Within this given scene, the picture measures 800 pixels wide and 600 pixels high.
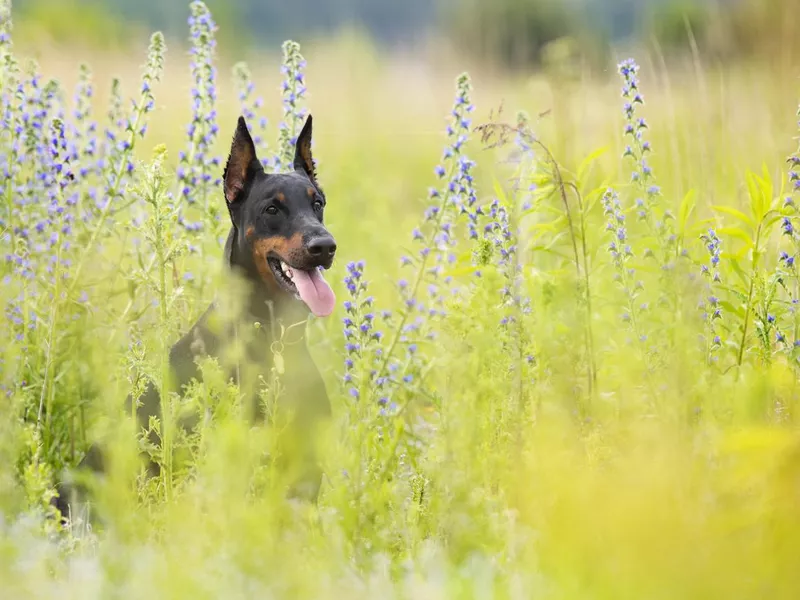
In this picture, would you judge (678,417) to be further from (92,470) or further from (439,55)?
(439,55)

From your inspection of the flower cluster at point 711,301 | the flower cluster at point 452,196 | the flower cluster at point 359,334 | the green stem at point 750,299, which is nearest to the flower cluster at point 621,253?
the flower cluster at point 711,301

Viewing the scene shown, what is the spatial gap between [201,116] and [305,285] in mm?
1174

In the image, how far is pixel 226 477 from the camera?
2.37 meters

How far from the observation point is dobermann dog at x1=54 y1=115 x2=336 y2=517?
363 cm

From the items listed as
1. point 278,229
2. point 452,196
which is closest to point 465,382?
point 278,229

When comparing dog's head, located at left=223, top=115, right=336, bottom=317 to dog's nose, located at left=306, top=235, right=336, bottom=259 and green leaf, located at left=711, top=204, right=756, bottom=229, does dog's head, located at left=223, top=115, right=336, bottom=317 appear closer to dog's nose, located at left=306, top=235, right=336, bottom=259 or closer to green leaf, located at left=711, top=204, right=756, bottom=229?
dog's nose, located at left=306, top=235, right=336, bottom=259

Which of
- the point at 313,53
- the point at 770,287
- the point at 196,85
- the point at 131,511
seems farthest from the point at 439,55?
the point at 131,511

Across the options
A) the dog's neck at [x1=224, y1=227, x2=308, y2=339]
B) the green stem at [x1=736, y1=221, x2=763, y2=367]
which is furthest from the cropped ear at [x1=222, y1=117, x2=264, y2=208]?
the green stem at [x1=736, y1=221, x2=763, y2=367]

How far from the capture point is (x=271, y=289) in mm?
3994

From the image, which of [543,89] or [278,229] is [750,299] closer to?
[278,229]

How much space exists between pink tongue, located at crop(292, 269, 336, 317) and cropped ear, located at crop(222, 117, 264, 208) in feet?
1.46

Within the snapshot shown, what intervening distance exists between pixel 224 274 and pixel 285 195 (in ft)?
1.22

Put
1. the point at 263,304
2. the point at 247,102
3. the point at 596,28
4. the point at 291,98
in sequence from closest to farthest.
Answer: the point at 263,304, the point at 291,98, the point at 247,102, the point at 596,28

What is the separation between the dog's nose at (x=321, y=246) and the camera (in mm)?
3775
